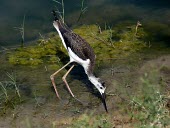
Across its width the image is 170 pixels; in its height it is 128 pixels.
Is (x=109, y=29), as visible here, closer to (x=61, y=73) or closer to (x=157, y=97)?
(x=61, y=73)

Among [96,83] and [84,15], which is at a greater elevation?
[96,83]

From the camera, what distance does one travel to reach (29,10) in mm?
9180

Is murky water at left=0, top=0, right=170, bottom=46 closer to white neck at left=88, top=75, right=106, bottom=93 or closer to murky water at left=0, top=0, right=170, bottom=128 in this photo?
murky water at left=0, top=0, right=170, bottom=128

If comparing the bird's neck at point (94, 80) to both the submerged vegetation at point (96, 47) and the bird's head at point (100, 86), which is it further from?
the submerged vegetation at point (96, 47)

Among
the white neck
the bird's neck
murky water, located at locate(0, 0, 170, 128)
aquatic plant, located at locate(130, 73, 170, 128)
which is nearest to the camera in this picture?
aquatic plant, located at locate(130, 73, 170, 128)

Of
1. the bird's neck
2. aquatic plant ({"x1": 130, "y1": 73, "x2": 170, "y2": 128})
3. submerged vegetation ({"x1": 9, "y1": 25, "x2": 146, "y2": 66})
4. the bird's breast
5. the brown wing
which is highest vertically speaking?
aquatic plant ({"x1": 130, "y1": 73, "x2": 170, "y2": 128})

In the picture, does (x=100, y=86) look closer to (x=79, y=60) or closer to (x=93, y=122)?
(x=79, y=60)

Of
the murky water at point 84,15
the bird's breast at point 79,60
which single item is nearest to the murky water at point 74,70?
the murky water at point 84,15

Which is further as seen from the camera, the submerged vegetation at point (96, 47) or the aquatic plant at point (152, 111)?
the submerged vegetation at point (96, 47)

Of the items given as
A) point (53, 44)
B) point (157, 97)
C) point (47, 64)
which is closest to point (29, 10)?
point (53, 44)

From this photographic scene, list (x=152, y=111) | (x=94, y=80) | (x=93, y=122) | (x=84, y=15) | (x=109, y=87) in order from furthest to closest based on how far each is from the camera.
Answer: (x=84, y=15), (x=109, y=87), (x=94, y=80), (x=93, y=122), (x=152, y=111)

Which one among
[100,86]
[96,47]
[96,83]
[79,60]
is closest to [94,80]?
[96,83]

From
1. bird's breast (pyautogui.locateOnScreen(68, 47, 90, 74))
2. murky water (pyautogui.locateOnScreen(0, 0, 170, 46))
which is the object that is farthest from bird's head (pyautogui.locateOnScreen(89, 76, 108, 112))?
murky water (pyautogui.locateOnScreen(0, 0, 170, 46))

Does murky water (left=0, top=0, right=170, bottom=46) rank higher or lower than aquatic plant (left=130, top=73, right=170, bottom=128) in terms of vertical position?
lower
